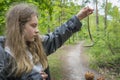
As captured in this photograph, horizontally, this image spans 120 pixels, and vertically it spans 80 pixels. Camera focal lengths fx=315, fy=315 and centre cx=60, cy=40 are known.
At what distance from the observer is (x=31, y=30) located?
2.30 m

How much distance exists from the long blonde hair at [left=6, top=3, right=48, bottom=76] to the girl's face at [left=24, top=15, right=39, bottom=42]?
0.03 m

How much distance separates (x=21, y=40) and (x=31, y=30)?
0.10m

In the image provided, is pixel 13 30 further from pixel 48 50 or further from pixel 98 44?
pixel 98 44

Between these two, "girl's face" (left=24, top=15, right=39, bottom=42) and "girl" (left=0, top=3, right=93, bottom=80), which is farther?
"girl's face" (left=24, top=15, right=39, bottom=42)

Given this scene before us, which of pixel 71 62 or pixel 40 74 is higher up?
pixel 40 74

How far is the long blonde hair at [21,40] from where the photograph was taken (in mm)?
2215

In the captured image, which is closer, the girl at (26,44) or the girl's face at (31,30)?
the girl at (26,44)

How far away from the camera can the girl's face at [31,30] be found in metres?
2.30

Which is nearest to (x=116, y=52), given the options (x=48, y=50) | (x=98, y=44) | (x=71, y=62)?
(x=98, y=44)

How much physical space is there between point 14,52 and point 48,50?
0.44 meters

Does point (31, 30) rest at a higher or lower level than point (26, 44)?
higher

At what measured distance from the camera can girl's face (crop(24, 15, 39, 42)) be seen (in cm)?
230

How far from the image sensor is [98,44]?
2077 centimetres

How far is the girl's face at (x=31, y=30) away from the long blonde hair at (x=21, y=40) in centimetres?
3
